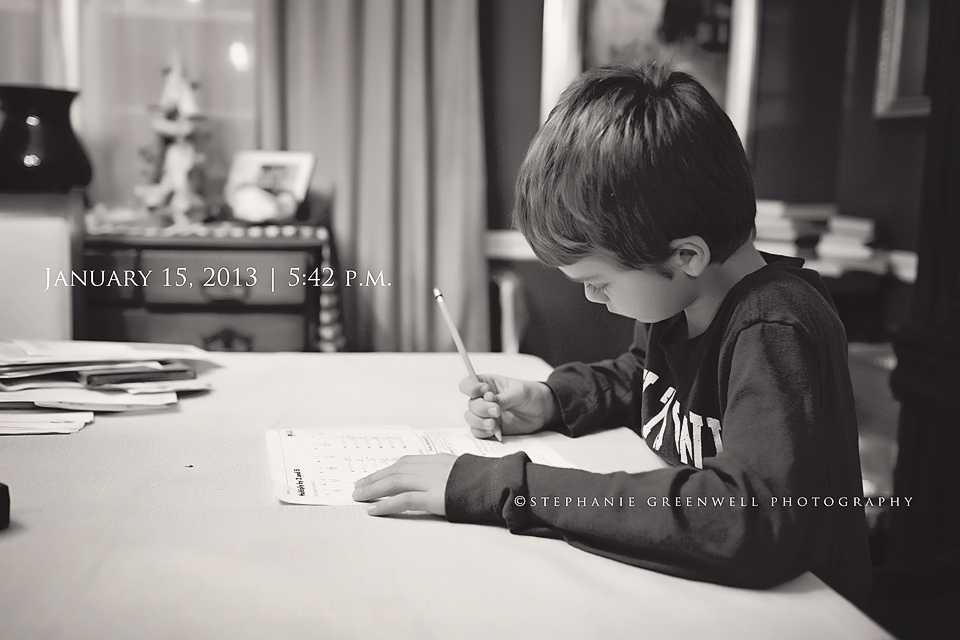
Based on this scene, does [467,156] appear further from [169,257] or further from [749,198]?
[749,198]

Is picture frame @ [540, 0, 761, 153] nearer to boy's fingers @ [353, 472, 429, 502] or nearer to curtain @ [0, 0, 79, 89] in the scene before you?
curtain @ [0, 0, 79, 89]

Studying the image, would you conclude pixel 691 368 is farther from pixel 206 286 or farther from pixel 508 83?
pixel 508 83

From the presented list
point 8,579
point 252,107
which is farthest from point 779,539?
point 252,107

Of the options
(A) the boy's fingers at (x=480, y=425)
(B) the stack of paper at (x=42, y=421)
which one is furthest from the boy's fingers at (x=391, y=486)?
(B) the stack of paper at (x=42, y=421)

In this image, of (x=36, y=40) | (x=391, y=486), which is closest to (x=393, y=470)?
(x=391, y=486)

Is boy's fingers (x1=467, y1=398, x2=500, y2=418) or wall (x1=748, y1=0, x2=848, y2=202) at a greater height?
wall (x1=748, y1=0, x2=848, y2=202)

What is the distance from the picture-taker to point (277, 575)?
554mm

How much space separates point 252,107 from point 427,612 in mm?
2618

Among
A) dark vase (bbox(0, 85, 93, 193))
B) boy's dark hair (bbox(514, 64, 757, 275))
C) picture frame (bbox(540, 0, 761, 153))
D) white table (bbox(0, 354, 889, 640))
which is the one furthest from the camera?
picture frame (bbox(540, 0, 761, 153))

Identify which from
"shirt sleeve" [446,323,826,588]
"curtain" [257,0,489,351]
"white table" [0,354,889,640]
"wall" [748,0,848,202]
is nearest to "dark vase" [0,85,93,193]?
"curtain" [257,0,489,351]

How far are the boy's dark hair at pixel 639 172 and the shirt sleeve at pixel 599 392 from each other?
255 mm

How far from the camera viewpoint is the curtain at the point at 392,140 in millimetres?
2713

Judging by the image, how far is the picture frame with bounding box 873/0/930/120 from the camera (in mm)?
2191

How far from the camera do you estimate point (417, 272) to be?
2.81 m
